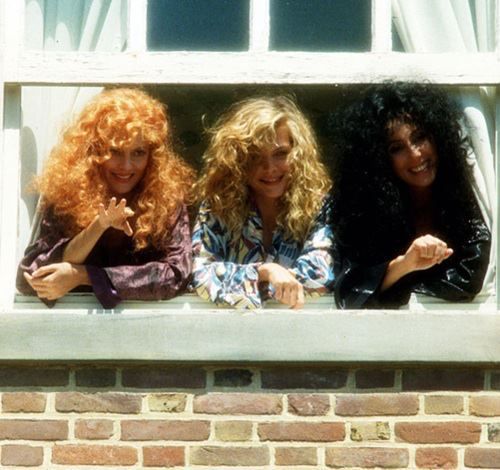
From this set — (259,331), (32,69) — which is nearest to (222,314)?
(259,331)

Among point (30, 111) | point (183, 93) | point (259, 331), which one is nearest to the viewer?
point (259, 331)

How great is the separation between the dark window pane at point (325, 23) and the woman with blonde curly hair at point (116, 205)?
574 millimetres

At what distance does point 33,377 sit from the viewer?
16.8ft

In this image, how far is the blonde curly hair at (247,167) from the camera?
529cm

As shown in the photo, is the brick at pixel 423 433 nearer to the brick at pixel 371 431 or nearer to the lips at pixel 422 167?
the brick at pixel 371 431

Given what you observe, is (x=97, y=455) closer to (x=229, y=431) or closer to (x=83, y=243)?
(x=229, y=431)

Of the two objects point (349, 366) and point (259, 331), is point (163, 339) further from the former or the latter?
point (349, 366)

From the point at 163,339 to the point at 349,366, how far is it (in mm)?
637

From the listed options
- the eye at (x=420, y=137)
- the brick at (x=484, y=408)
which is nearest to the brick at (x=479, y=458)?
the brick at (x=484, y=408)

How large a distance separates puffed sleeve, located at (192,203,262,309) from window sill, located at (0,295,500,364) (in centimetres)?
8

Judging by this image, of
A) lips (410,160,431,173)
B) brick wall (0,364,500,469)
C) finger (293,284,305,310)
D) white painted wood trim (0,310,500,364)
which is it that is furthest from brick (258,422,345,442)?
lips (410,160,431,173)

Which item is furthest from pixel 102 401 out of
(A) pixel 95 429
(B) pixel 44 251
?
(B) pixel 44 251

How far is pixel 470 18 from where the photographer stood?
5.31 meters

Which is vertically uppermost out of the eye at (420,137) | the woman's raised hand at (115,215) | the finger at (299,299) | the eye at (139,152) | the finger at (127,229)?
the eye at (420,137)
